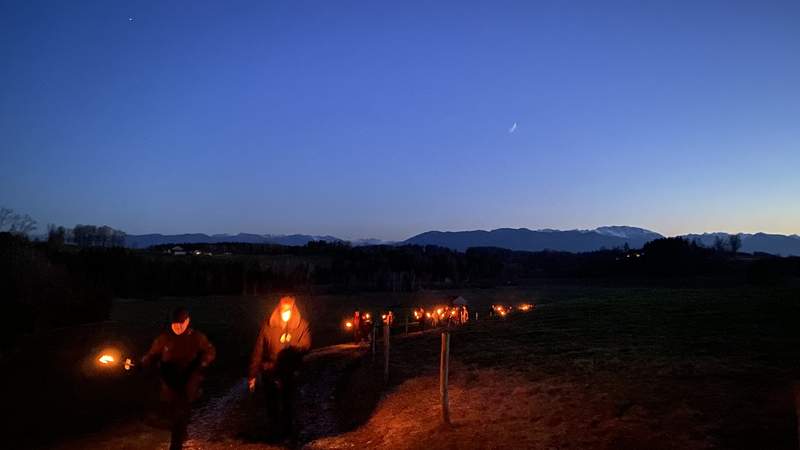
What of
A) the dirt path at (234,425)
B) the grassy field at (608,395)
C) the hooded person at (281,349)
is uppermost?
the hooded person at (281,349)

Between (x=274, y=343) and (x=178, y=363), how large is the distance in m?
1.84

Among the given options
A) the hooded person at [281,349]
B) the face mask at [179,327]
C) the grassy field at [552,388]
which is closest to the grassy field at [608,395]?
the grassy field at [552,388]

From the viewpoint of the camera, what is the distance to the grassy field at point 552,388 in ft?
30.1

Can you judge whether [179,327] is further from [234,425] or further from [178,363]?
[234,425]

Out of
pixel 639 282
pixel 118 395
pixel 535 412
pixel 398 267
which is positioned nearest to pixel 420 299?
pixel 639 282

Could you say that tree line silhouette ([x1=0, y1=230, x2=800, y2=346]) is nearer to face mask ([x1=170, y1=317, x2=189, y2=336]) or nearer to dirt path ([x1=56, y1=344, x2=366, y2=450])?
dirt path ([x1=56, y1=344, x2=366, y2=450])

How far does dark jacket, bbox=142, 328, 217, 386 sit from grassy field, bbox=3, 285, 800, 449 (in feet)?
9.07

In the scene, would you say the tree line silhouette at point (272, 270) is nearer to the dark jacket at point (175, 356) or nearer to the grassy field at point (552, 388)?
the grassy field at point (552, 388)

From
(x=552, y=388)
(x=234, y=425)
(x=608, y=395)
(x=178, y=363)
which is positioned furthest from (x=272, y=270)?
(x=178, y=363)

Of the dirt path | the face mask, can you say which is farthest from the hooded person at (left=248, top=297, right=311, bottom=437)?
the face mask

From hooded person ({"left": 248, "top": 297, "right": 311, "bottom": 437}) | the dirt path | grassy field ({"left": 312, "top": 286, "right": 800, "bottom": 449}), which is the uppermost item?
hooded person ({"left": 248, "top": 297, "right": 311, "bottom": 437})

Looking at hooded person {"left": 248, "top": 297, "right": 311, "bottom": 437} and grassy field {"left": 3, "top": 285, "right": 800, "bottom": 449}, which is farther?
hooded person {"left": 248, "top": 297, "right": 311, "bottom": 437}

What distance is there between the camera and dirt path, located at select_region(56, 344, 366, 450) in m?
10.6

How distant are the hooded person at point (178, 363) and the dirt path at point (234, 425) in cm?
61
